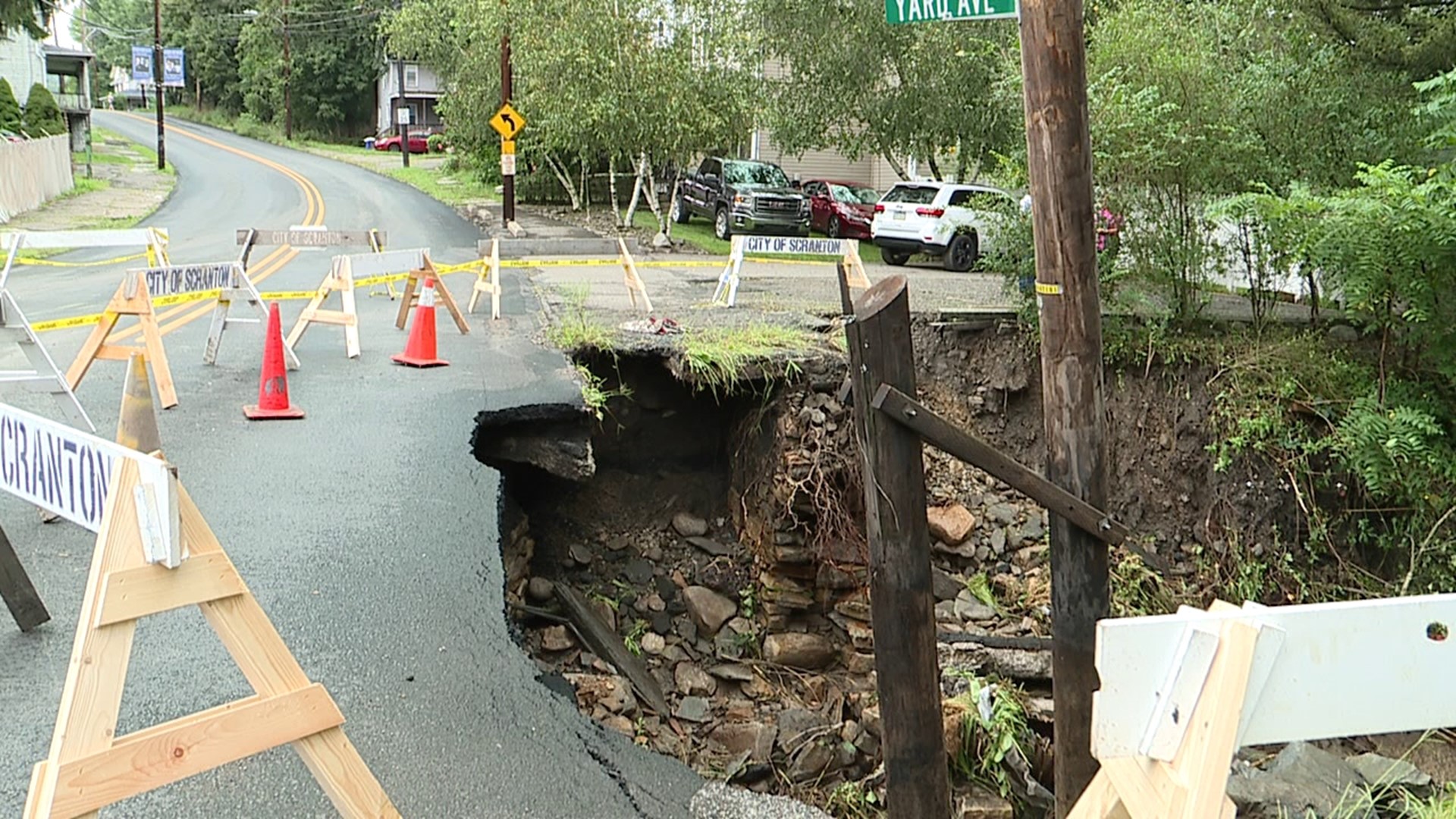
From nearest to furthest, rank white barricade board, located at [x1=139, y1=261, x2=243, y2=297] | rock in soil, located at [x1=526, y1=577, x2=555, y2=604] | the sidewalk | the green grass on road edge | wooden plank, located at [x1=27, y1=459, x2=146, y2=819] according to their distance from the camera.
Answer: wooden plank, located at [x1=27, y1=459, x2=146, y2=819], rock in soil, located at [x1=526, y1=577, x2=555, y2=604], white barricade board, located at [x1=139, y1=261, x2=243, y2=297], the sidewalk, the green grass on road edge

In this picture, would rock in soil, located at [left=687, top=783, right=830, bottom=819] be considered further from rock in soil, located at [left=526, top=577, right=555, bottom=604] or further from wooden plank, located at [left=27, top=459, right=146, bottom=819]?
rock in soil, located at [left=526, top=577, right=555, bottom=604]

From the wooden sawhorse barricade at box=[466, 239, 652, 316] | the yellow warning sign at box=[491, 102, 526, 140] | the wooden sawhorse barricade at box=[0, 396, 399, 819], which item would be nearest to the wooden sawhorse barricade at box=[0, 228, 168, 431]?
the wooden sawhorse barricade at box=[0, 396, 399, 819]

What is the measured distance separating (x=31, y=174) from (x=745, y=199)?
59.4ft

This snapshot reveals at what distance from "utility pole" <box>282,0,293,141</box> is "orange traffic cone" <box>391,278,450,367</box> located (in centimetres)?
5923

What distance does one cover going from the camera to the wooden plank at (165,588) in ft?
8.61

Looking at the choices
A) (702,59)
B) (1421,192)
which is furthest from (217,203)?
(1421,192)

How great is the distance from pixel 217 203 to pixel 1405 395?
31831 millimetres

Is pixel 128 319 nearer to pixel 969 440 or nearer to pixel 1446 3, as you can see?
pixel 969 440

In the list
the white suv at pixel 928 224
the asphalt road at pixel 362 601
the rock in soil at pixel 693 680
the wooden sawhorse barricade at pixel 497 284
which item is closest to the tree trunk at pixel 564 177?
the white suv at pixel 928 224

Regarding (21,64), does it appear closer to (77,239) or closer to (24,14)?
(24,14)

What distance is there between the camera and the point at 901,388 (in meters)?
4.51

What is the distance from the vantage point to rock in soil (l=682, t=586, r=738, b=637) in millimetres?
9109

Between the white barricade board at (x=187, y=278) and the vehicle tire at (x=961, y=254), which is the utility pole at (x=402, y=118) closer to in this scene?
the vehicle tire at (x=961, y=254)

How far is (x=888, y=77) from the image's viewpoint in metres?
24.4
